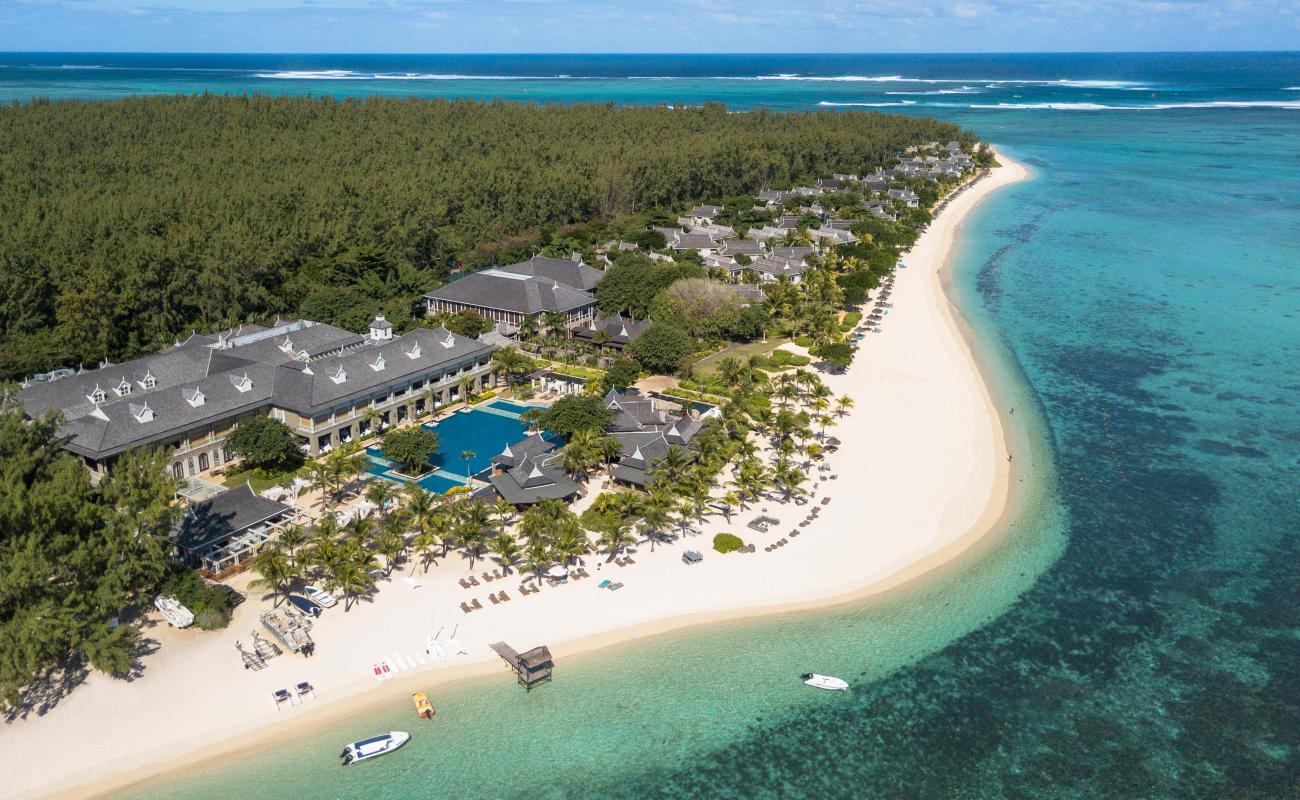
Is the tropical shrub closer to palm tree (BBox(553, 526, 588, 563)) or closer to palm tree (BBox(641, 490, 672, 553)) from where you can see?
palm tree (BBox(641, 490, 672, 553))

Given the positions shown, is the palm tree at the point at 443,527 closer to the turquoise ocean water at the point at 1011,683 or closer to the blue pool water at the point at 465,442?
the blue pool water at the point at 465,442

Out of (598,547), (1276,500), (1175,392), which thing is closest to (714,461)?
(598,547)

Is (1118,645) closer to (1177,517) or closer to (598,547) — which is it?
(1177,517)

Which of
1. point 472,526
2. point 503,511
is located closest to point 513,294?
point 503,511

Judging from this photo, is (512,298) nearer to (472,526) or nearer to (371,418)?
(371,418)

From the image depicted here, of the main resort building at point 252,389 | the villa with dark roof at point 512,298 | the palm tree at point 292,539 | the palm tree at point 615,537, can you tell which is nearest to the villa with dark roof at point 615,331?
the villa with dark roof at point 512,298

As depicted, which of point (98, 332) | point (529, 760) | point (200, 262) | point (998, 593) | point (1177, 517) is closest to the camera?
point (529, 760)

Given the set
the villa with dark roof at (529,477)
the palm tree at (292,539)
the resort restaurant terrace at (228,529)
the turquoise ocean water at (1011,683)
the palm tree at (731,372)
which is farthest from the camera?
the palm tree at (731,372)
